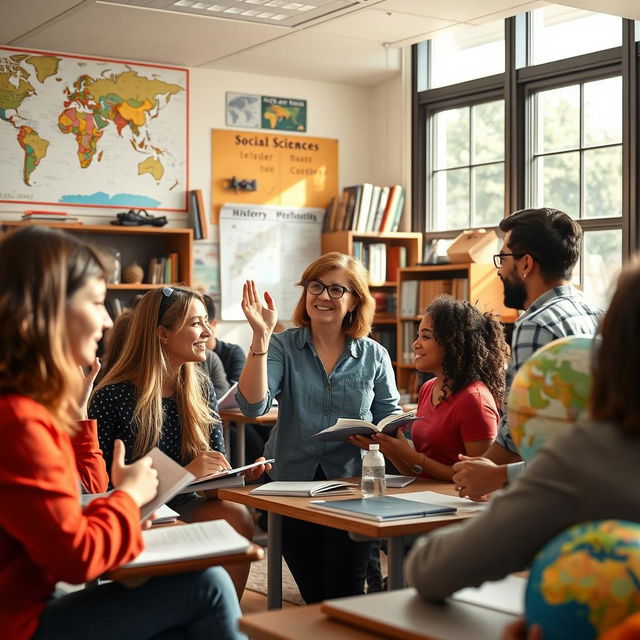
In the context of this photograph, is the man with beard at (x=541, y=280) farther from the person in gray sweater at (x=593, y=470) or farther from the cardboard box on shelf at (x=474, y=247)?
the cardboard box on shelf at (x=474, y=247)

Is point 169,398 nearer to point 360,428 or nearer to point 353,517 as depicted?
point 360,428

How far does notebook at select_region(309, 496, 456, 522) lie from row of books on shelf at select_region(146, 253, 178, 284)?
4.27 m

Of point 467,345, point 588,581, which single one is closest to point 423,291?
point 467,345

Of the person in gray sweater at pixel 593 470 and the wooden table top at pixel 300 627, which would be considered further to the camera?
the wooden table top at pixel 300 627

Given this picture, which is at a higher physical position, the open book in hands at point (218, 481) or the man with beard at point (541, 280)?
the man with beard at point (541, 280)

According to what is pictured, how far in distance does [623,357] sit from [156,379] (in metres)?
2.24

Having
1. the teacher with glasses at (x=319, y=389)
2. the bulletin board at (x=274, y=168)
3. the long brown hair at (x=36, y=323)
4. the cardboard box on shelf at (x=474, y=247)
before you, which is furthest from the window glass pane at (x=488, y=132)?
the long brown hair at (x=36, y=323)

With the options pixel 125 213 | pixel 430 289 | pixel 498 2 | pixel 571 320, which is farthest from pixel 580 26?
pixel 571 320

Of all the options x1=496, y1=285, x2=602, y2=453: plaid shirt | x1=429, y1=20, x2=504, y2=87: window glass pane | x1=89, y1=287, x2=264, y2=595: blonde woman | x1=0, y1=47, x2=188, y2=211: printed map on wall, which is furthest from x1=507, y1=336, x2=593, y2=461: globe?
x1=0, y1=47, x2=188, y2=211: printed map on wall

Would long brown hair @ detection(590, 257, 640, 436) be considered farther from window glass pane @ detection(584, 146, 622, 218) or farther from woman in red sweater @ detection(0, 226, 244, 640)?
window glass pane @ detection(584, 146, 622, 218)

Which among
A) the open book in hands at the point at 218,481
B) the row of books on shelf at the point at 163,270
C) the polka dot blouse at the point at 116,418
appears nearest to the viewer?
the open book in hands at the point at 218,481

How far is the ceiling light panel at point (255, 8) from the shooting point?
5.54 metres

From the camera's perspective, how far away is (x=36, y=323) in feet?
5.49

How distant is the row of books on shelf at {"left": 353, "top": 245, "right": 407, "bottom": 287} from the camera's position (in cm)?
724
